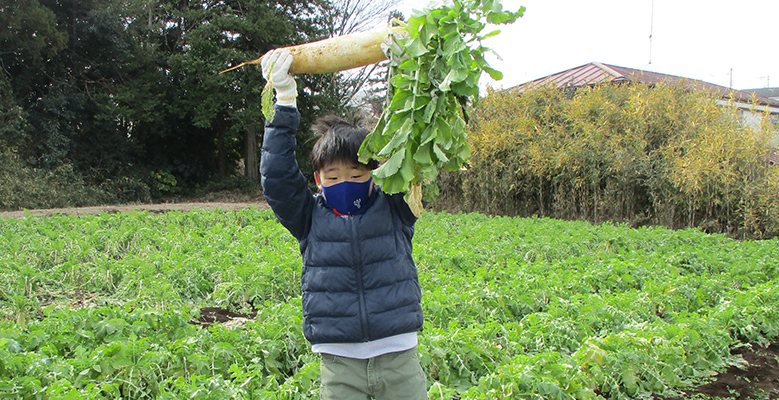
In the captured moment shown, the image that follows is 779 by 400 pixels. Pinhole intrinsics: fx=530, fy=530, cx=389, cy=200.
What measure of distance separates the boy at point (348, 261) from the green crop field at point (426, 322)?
0.60 meters

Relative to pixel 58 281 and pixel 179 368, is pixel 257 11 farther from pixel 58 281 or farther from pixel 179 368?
pixel 179 368

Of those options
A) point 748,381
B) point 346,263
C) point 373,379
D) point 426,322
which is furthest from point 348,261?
point 748,381

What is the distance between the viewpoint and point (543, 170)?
11891mm

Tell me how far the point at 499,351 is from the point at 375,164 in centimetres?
157

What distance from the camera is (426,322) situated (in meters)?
3.29

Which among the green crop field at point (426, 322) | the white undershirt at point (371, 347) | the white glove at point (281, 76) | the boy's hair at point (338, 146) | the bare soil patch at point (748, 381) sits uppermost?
the white glove at point (281, 76)

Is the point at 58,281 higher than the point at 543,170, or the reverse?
the point at 543,170

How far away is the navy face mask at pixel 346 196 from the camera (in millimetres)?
1973

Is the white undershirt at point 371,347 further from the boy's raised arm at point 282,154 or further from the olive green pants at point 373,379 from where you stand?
the boy's raised arm at point 282,154

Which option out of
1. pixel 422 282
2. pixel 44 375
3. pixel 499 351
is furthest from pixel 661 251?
pixel 44 375

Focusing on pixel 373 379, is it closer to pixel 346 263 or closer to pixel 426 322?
pixel 346 263

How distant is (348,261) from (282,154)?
0.45 m

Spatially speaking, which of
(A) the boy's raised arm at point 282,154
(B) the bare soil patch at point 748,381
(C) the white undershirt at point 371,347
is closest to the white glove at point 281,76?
(A) the boy's raised arm at point 282,154

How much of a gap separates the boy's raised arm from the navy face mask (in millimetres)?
98
